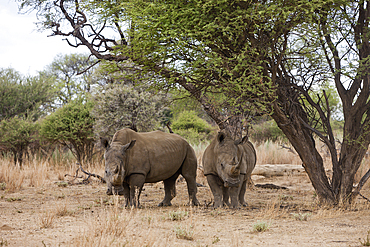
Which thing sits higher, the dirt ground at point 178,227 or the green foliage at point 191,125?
the green foliage at point 191,125

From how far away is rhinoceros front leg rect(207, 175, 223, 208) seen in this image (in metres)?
7.09

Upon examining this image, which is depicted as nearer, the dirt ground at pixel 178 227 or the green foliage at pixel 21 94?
the dirt ground at pixel 178 227

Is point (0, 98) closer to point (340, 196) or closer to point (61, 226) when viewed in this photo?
point (61, 226)

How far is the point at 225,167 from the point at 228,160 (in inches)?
5.4

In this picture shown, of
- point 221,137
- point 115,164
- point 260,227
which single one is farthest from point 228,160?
point 115,164

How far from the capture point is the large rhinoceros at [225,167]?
676 cm

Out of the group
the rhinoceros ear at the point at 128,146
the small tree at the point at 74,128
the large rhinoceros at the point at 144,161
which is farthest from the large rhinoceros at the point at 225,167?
the small tree at the point at 74,128

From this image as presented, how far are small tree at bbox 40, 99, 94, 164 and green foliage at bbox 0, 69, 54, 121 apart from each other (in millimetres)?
3261

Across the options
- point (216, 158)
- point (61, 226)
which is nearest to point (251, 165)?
point (216, 158)

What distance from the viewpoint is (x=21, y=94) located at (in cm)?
2058

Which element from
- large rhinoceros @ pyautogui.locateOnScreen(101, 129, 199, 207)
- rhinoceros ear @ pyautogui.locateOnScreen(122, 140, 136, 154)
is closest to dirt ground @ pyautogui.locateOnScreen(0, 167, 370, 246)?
large rhinoceros @ pyautogui.locateOnScreen(101, 129, 199, 207)

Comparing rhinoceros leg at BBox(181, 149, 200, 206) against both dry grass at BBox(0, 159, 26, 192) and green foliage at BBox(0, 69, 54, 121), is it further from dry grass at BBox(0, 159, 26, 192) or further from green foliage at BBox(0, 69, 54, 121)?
green foliage at BBox(0, 69, 54, 121)

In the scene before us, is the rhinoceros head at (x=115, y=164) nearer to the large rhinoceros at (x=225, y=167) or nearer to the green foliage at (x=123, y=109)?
the large rhinoceros at (x=225, y=167)

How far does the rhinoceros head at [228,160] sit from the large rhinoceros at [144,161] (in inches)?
30.5
